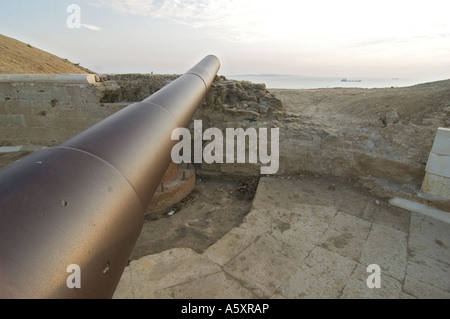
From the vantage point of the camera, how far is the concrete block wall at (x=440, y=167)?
3.63m

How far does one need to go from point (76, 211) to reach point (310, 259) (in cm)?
263

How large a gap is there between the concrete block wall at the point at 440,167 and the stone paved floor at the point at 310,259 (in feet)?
1.61

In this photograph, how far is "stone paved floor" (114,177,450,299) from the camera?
2.49 m

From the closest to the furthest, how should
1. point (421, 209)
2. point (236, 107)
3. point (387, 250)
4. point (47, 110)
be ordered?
point (387, 250), point (421, 209), point (236, 107), point (47, 110)

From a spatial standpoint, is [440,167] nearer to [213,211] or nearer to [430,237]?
[430,237]

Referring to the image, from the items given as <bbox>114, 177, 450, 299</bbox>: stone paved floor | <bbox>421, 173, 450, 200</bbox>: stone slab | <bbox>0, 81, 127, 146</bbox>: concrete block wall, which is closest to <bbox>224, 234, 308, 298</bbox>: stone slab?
<bbox>114, 177, 450, 299</bbox>: stone paved floor

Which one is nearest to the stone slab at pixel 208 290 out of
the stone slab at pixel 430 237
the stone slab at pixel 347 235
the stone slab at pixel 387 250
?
the stone slab at pixel 347 235

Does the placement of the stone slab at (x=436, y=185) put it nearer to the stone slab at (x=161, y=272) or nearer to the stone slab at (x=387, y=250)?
the stone slab at (x=387, y=250)

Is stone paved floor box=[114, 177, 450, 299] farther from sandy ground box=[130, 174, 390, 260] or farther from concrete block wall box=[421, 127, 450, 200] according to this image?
concrete block wall box=[421, 127, 450, 200]

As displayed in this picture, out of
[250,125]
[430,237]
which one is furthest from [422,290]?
[250,125]

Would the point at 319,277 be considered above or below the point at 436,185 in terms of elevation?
below

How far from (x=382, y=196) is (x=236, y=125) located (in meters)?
3.28

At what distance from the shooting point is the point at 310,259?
2873mm
